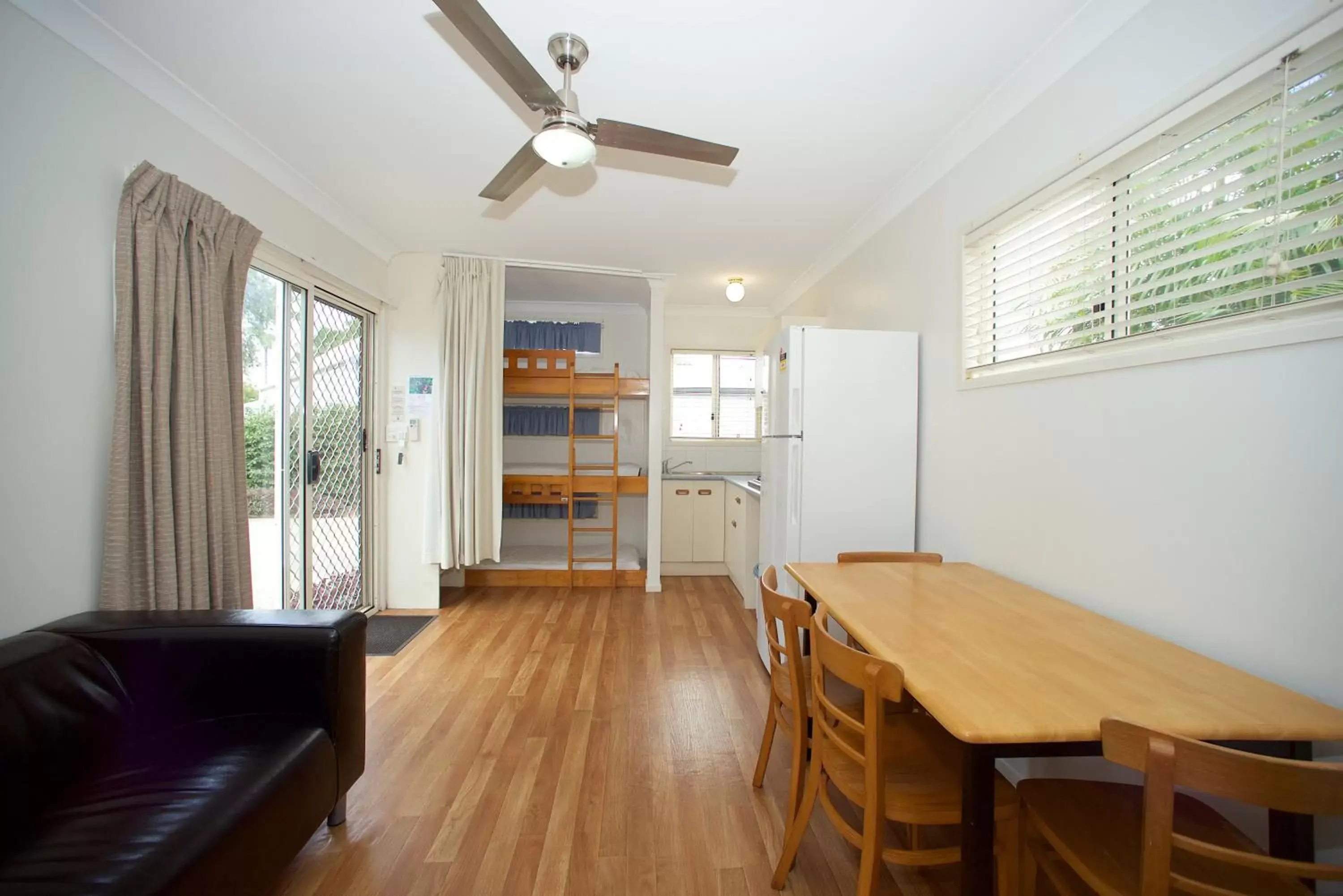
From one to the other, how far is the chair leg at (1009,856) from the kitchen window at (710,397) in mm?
3930

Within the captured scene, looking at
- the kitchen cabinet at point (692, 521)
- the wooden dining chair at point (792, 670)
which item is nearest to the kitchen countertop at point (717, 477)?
the kitchen cabinet at point (692, 521)

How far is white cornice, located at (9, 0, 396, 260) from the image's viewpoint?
4.93 ft

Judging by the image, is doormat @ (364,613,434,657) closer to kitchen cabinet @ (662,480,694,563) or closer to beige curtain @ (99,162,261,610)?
beige curtain @ (99,162,261,610)

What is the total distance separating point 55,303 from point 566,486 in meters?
2.86

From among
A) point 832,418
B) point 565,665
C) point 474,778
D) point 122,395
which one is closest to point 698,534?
point 565,665

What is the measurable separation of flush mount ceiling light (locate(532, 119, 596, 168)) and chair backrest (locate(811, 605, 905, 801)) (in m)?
1.54

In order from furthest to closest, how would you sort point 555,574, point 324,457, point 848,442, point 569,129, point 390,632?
1. point 555,574
2. point 390,632
3. point 324,457
4. point 848,442
5. point 569,129

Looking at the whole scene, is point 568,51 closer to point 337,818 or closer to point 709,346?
point 337,818

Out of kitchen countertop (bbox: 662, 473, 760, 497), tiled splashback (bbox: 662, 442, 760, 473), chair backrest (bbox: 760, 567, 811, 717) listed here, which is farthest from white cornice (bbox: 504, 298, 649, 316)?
chair backrest (bbox: 760, 567, 811, 717)

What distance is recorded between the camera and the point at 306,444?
2.83 meters

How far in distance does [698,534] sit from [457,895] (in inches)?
128

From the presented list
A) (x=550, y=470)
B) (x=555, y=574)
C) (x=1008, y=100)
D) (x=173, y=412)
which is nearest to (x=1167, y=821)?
(x=1008, y=100)

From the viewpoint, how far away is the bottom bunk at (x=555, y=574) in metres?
4.13

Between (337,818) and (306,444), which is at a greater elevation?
(306,444)
